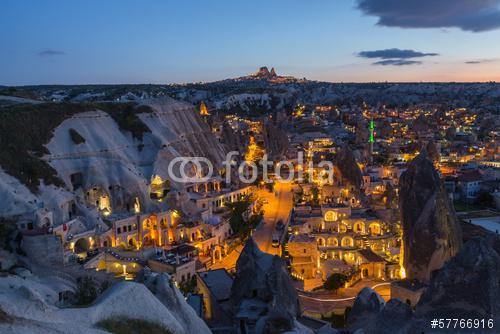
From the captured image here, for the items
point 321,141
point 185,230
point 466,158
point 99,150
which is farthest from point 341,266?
point 321,141

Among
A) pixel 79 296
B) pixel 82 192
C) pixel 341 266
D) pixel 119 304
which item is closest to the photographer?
pixel 119 304

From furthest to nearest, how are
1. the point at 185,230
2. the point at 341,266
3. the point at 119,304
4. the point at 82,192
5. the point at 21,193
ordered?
the point at 82,192 < the point at 185,230 < the point at 21,193 < the point at 341,266 < the point at 119,304

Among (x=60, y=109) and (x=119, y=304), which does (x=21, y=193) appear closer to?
(x=60, y=109)

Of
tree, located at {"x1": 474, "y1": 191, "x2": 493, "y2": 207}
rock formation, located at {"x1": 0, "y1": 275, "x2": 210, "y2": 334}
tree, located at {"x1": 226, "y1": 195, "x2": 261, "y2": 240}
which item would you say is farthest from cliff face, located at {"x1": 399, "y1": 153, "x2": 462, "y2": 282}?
tree, located at {"x1": 474, "y1": 191, "x2": 493, "y2": 207}

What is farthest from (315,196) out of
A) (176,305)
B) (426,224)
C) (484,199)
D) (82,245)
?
(176,305)

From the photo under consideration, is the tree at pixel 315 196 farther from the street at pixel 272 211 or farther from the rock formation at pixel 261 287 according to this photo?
the rock formation at pixel 261 287
